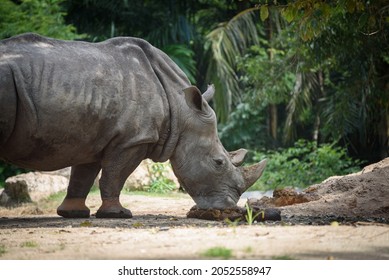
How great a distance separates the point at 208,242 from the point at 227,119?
15.2m

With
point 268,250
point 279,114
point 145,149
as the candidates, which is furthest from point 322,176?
point 268,250

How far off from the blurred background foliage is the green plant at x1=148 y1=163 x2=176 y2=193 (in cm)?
333

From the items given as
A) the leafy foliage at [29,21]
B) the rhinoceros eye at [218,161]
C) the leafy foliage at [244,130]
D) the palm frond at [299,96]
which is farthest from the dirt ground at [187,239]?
the leafy foliage at [244,130]

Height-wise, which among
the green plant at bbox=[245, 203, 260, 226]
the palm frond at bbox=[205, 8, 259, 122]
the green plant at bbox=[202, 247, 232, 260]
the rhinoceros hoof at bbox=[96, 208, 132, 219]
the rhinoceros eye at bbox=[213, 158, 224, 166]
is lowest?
the rhinoceros hoof at bbox=[96, 208, 132, 219]

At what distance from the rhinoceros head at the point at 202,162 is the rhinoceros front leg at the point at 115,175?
19.8 inches

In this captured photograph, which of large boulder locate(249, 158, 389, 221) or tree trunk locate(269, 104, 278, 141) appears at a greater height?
tree trunk locate(269, 104, 278, 141)

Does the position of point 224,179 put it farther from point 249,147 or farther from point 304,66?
point 249,147

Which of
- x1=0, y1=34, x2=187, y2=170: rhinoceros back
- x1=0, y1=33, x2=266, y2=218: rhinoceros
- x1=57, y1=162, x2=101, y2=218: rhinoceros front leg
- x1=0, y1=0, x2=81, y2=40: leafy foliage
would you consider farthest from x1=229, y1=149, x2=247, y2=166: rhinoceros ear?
x1=0, y1=0, x2=81, y2=40: leafy foliage

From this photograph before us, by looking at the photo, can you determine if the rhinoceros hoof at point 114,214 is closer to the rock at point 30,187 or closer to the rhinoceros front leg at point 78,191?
the rhinoceros front leg at point 78,191

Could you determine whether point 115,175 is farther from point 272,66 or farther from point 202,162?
point 272,66

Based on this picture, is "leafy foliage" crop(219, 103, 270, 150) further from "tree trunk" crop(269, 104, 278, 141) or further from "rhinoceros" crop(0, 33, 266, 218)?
"rhinoceros" crop(0, 33, 266, 218)

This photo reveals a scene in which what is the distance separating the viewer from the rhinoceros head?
360 inches

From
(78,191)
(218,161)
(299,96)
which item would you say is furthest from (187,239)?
(299,96)

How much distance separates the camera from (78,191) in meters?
9.46
